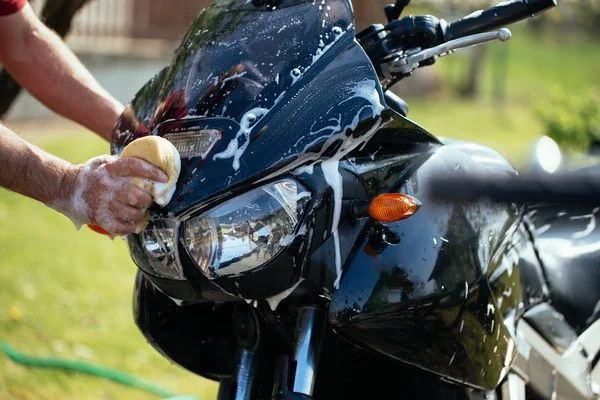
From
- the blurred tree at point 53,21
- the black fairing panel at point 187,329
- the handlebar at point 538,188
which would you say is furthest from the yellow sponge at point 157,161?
the blurred tree at point 53,21

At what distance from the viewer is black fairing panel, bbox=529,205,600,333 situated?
257 cm

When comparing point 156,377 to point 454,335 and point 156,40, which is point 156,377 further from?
point 156,40

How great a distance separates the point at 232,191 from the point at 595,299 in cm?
141

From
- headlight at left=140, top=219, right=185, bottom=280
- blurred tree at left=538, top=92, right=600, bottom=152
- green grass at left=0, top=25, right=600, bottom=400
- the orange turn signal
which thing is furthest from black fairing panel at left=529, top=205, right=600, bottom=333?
blurred tree at left=538, top=92, right=600, bottom=152

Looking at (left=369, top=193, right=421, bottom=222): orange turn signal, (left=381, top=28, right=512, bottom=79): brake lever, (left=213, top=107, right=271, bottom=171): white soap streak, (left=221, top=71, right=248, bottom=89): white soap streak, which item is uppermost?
(left=381, top=28, right=512, bottom=79): brake lever

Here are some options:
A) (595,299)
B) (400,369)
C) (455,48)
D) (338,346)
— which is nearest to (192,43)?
(455,48)

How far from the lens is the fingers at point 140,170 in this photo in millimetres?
1743

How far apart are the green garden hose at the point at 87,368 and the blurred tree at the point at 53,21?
129cm

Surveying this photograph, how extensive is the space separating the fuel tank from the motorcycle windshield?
0.59 ft

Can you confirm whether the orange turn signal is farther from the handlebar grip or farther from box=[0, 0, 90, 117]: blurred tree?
box=[0, 0, 90, 117]: blurred tree

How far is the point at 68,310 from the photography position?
5.28 meters

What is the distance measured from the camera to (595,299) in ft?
8.77

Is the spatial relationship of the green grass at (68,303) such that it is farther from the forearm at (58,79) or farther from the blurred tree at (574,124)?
the forearm at (58,79)

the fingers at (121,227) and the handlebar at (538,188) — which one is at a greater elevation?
the fingers at (121,227)
